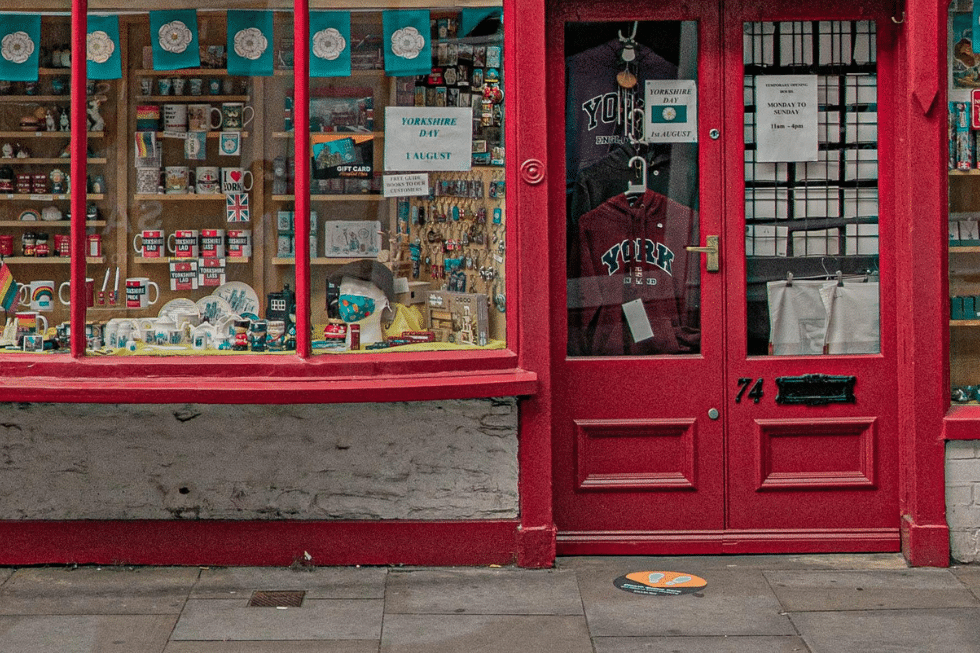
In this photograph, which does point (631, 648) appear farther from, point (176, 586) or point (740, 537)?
point (176, 586)

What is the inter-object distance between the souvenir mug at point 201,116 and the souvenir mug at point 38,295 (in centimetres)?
107

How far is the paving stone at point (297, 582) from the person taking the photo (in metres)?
6.05

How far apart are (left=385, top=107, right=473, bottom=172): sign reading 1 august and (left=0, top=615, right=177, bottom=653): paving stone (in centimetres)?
247

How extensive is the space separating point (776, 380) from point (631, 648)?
1854mm

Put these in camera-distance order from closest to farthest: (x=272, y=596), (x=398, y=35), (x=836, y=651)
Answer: (x=836, y=651) → (x=272, y=596) → (x=398, y=35)

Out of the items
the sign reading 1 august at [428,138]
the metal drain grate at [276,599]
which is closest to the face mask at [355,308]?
the sign reading 1 august at [428,138]

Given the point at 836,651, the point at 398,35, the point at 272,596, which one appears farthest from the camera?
the point at 398,35

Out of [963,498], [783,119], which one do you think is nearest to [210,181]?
[783,119]

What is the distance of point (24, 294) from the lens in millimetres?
6488

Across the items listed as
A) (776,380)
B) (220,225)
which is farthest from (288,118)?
(776,380)

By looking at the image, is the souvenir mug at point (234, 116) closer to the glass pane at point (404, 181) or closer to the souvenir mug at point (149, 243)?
the glass pane at point (404, 181)

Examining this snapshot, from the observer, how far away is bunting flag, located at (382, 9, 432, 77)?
6410mm

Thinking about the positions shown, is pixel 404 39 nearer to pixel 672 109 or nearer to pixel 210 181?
pixel 210 181

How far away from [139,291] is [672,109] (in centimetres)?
286
